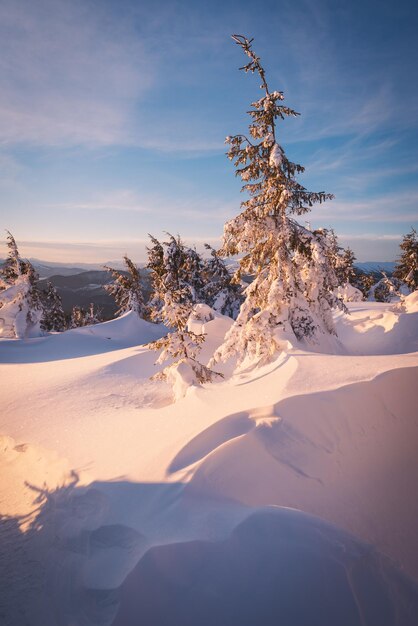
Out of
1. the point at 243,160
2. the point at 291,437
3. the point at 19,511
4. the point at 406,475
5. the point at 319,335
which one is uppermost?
the point at 243,160

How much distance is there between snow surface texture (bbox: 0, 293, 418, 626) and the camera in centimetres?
291

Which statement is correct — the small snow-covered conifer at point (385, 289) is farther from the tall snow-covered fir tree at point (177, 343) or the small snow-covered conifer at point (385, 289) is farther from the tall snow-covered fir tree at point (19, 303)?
the tall snow-covered fir tree at point (19, 303)

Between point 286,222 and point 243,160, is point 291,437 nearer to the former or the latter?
point 286,222

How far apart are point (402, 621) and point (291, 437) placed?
7.88 feet

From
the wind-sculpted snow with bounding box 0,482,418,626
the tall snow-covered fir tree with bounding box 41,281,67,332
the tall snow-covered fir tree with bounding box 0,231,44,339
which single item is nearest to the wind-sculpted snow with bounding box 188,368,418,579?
the wind-sculpted snow with bounding box 0,482,418,626

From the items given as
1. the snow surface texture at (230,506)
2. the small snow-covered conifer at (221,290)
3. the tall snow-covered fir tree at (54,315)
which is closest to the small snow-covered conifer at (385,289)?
the small snow-covered conifer at (221,290)

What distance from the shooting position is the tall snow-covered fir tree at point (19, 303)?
2339cm

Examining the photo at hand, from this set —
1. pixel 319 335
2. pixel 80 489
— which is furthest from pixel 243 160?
pixel 80 489

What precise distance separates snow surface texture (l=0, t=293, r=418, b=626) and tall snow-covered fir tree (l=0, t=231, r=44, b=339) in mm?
19158

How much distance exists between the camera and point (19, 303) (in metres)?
23.6

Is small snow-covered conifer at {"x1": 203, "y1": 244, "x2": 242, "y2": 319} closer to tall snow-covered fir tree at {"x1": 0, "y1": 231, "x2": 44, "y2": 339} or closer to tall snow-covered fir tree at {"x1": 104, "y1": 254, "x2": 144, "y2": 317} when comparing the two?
tall snow-covered fir tree at {"x1": 104, "y1": 254, "x2": 144, "y2": 317}

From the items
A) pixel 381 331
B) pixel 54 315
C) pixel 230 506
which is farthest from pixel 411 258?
pixel 54 315

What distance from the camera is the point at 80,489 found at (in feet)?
17.7

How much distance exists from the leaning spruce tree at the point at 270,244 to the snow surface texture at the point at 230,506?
170 centimetres
